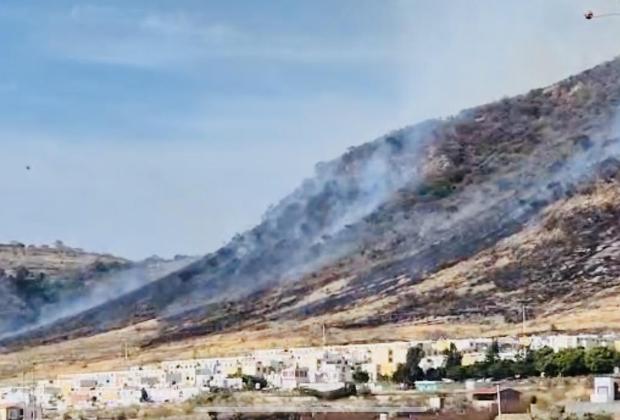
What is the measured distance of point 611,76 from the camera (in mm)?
102500

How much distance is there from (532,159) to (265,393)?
40.4 metres

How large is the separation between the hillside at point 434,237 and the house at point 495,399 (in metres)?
19.5

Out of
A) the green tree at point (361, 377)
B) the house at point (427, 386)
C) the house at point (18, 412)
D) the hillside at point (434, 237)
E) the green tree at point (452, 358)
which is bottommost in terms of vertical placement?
the house at point (18, 412)

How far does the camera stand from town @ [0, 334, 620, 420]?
5475 cm

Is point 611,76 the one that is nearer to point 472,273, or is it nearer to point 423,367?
point 472,273

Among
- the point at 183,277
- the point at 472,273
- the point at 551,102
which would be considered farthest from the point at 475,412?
the point at 551,102

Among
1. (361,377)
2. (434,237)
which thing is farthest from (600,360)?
(434,237)

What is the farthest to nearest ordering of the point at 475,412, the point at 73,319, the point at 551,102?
the point at 551,102, the point at 73,319, the point at 475,412

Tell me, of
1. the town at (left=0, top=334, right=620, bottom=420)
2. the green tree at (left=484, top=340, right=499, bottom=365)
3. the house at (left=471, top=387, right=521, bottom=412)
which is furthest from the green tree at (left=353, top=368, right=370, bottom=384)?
the house at (left=471, top=387, right=521, bottom=412)

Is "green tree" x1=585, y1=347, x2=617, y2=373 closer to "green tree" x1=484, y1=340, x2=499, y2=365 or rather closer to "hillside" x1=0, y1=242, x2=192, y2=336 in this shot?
"green tree" x1=484, y1=340, x2=499, y2=365

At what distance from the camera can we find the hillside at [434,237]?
7275cm

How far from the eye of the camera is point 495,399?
46.7 m

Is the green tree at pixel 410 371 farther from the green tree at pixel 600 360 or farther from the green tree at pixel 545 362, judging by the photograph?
the green tree at pixel 600 360

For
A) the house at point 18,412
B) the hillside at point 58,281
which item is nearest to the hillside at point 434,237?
the hillside at point 58,281
